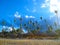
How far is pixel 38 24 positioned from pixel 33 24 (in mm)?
1207

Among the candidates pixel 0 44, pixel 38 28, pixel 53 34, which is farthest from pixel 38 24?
pixel 0 44

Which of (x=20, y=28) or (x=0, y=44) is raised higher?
(x=20, y=28)

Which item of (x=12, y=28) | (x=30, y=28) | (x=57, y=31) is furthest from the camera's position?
(x=30, y=28)

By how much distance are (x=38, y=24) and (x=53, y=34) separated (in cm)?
800

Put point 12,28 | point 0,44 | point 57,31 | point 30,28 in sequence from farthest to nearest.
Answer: point 30,28
point 12,28
point 57,31
point 0,44

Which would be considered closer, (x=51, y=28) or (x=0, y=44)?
(x=0, y=44)

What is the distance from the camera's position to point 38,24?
42.8 metres

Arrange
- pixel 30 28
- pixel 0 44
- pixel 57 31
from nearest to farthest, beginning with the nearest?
pixel 0 44, pixel 57 31, pixel 30 28

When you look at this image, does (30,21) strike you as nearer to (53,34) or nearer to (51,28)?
(51,28)

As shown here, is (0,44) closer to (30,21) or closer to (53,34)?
(53,34)

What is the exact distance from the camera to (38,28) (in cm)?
4325

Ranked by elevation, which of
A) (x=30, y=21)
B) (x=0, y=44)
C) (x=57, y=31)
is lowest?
(x=0, y=44)

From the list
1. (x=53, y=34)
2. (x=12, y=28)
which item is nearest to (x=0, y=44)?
(x=53, y=34)

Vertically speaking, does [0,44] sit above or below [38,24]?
below
